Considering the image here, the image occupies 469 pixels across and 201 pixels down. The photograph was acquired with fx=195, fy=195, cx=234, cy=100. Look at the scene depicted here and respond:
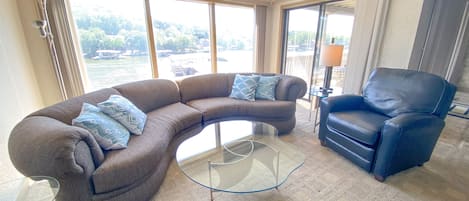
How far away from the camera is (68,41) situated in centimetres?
263

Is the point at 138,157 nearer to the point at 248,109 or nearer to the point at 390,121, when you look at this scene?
the point at 248,109

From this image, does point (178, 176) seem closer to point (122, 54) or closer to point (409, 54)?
point (122, 54)

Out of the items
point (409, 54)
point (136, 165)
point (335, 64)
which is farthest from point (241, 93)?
point (409, 54)

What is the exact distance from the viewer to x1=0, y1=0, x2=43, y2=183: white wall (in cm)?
195

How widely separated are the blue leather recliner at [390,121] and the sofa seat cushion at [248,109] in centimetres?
50

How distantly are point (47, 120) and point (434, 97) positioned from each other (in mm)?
3347

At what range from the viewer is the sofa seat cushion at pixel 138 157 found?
1.36 m

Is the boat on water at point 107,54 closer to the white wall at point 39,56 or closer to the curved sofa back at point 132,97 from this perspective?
the white wall at point 39,56

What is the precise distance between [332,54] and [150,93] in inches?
99.1

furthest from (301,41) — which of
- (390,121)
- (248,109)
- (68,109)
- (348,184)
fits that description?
(68,109)

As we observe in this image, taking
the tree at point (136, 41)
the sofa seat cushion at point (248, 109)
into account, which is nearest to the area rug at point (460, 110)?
the sofa seat cushion at point (248, 109)

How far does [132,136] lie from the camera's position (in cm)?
183

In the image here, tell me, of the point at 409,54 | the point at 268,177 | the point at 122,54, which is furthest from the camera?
the point at 122,54

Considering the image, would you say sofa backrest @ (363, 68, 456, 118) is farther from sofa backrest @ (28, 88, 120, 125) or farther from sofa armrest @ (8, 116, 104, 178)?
sofa backrest @ (28, 88, 120, 125)
